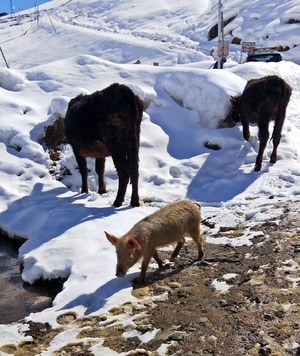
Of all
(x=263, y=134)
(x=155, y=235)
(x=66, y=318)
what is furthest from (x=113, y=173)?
(x=66, y=318)

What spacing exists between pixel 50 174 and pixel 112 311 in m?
6.16

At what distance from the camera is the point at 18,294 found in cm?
720

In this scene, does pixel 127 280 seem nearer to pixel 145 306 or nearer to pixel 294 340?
pixel 145 306

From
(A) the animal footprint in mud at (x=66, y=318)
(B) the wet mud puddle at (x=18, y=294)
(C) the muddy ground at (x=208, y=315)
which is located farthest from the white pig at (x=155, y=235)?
(B) the wet mud puddle at (x=18, y=294)

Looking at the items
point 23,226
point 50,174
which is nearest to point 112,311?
point 23,226

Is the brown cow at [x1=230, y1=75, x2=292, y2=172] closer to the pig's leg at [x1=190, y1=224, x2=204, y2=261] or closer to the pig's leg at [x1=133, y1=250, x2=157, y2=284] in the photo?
the pig's leg at [x1=190, y1=224, x2=204, y2=261]

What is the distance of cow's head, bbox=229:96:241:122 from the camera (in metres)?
13.5

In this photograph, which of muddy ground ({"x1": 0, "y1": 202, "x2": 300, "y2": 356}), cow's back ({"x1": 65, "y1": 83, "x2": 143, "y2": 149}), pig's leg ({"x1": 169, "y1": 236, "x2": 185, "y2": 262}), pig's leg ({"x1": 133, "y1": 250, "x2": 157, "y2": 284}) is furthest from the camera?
cow's back ({"x1": 65, "y1": 83, "x2": 143, "y2": 149})

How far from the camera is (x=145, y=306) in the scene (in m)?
5.95

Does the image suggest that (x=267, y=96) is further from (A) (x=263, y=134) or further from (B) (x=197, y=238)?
(B) (x=197, y=238)

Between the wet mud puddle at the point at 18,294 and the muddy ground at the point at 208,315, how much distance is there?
836 mm

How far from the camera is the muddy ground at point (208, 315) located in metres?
5.00

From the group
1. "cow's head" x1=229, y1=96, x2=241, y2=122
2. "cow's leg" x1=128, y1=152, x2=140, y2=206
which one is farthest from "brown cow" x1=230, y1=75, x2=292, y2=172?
"cow's leg" x1=128, y1=152, x2=140, y2=206

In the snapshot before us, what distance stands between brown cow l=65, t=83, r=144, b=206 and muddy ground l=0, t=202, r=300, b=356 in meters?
3.05
